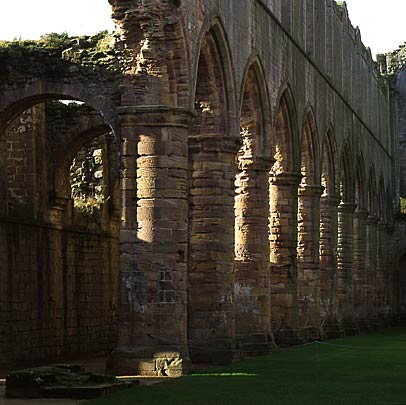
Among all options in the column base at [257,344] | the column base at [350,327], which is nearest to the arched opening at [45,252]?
the column base at [257,344]

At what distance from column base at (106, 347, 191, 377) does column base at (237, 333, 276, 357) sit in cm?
590

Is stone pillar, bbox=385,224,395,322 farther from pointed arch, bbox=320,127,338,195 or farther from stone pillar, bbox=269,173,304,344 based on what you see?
stone pillar, bbox=269,173,304,344

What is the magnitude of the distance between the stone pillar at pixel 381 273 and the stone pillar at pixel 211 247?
26.4 meters

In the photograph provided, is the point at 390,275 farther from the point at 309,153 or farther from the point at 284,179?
the point at 284,179

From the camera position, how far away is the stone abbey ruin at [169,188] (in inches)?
723

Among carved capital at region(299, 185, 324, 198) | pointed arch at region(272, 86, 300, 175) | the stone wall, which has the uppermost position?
pointed arch at region(272, 86, 300, 175)

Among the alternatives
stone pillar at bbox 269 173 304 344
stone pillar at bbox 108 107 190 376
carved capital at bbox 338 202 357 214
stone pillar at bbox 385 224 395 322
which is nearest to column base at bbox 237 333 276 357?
stone pillar at bbox 269 173 304 344

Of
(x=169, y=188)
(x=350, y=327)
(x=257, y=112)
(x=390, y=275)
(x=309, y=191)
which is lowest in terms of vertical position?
(x=350, y=327)

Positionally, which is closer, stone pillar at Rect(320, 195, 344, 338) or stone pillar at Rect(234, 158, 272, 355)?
stone pillar at Rect(234, 158, 272, 355)

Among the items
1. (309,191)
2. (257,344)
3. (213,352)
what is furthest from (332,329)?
(213,352)

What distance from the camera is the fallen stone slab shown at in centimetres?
1426

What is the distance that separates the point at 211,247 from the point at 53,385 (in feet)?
23.3

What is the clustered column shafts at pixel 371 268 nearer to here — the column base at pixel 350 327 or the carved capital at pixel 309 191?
the column base at pixel 350 327

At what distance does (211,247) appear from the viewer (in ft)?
69.5
